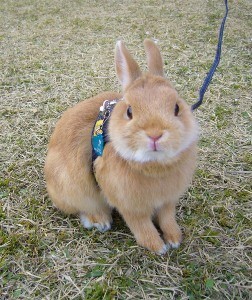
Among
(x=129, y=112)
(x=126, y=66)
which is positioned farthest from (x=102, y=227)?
(x=126, y=66)

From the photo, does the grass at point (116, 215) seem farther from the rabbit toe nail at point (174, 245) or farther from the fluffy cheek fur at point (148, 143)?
the fluffy cheek fur at point (148, 143)

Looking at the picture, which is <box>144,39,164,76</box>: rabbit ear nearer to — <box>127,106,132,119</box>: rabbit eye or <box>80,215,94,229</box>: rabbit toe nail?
<box>127,106,132,119</box>: rabbit eye

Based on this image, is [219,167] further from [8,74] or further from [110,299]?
[8,74]

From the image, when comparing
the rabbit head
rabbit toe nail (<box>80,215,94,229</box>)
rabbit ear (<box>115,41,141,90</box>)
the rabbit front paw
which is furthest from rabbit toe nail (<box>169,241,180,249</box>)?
rabbit ear (<box>115,41,141,90</box>)

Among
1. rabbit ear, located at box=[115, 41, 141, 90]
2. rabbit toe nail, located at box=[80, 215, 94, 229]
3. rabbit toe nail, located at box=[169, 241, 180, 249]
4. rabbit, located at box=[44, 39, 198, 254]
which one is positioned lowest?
rabbit toe nail, located at box=[169, 241, 180, 249]

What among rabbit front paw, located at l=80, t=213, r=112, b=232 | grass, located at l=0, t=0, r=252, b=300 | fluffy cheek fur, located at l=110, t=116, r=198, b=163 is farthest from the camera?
rabbit front paw, located at l=80, t=213, r=112, b=232

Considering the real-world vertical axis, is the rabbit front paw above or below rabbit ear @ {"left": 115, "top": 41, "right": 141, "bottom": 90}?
below

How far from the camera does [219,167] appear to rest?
3.21 metres

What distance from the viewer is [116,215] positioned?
279cm

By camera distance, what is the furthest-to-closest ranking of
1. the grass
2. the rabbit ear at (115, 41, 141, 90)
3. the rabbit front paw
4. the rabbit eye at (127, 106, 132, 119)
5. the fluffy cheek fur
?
the rabbit front paw, the grass, the rabbit ear at (115, 41, 141, 90), the rabbit eye at (127, 106, 132, 119), the fluffy cheek fur

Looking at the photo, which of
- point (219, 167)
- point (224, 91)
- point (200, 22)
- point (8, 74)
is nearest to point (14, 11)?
point (8, 74)

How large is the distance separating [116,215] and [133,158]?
3.34ft

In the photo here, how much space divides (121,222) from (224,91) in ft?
7.99

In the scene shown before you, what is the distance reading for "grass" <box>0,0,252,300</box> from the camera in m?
2.27
